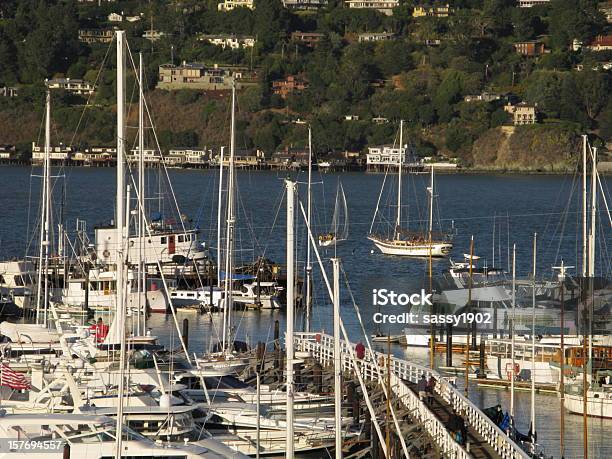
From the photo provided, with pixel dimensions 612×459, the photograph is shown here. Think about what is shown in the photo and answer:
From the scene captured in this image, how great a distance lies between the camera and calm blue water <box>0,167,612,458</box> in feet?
122

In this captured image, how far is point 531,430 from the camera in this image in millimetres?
24219

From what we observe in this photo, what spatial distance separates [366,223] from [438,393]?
53840mm

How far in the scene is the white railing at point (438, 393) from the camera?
20.7 meters

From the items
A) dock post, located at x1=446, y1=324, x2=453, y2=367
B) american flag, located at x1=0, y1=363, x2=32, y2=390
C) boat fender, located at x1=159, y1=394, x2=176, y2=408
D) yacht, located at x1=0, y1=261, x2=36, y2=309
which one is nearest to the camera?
boat fender, located at x1=159, y1=394, x2=176, y2=408

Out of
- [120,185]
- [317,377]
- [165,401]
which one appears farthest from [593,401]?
[165,401]

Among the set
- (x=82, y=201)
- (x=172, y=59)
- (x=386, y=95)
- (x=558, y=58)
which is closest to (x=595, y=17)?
(x=558, y=58)

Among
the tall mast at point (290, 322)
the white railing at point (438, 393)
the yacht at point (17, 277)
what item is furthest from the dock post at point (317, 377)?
the yacht at point (17, 277)

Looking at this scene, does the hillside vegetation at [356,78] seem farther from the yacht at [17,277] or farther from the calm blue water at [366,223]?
the yacht at [17,277]

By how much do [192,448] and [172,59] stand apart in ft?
550

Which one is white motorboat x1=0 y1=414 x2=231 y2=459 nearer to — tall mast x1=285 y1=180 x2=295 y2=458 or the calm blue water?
tall mast x1=285 y1=180 x2=295 y2=458

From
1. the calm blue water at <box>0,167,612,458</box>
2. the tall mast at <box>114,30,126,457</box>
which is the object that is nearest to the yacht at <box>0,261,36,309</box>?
the calm blue water at <box>0,167,612,458</box>

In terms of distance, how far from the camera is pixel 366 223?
78.9 m

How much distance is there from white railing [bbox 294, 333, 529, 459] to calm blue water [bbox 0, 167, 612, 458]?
82.7 inches

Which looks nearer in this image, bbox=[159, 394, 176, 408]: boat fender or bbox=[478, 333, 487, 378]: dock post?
bbox=[159, 394, 176, 408]: boat fender
